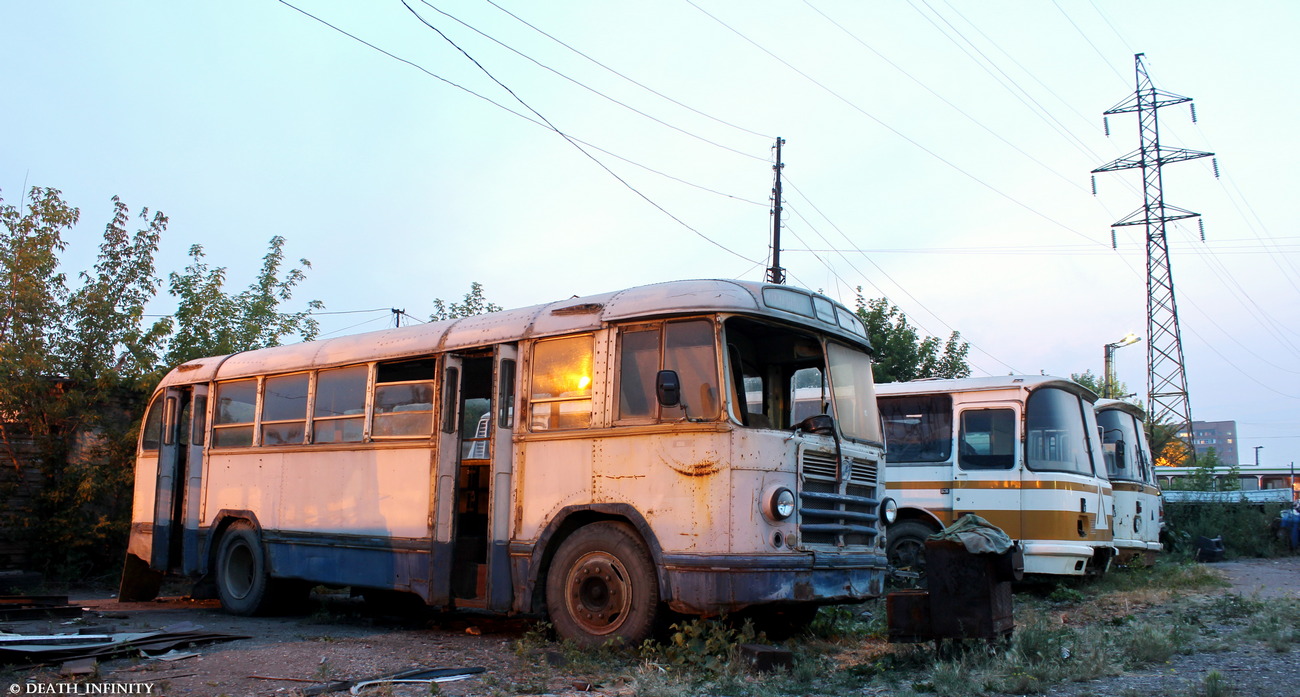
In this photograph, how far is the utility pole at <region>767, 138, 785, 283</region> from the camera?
21203 mm

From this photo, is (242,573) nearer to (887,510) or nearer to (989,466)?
(887,510)

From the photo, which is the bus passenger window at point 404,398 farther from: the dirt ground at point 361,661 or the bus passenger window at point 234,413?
the bus passenger window at point 234,413

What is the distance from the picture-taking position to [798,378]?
8898 millimetres

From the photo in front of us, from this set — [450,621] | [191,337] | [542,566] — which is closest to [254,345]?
[191,337]

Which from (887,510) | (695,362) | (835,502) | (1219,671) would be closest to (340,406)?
(695,362)

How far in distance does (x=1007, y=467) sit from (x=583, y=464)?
20.8 feet

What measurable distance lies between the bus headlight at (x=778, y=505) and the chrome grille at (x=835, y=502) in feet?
0.73

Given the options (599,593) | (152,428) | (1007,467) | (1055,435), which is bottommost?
(599,593)

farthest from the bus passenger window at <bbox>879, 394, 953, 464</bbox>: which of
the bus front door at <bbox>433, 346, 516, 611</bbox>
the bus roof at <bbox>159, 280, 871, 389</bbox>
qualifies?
the bus front door at <bbox>433, 346, 516, 611</bbox>

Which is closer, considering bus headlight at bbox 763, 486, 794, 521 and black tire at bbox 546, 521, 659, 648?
bus headlight at bbox 763, 486, 794, 521

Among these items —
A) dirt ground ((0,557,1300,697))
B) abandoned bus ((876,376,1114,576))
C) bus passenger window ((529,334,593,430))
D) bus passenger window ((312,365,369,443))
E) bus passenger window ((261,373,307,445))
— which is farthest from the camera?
abandoned bus ((876,376,1114,576))

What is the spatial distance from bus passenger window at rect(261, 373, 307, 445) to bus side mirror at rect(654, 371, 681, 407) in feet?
17.1

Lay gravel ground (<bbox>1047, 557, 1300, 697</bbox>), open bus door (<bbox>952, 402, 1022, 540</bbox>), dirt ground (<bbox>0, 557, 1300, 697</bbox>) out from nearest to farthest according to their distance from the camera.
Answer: gravel ground (<bbox>1047, 557, 1300, 697</bbox>)
dirt ground (<bbox>0, 557, 1300, 697</bbox>)
open bus door (<bbox>952, 402, 1022, 540</bbox>)

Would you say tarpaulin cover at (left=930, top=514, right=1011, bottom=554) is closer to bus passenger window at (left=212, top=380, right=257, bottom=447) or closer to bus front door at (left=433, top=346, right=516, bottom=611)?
bus front door at (left=433, top=346, right=516, bottom=611)
